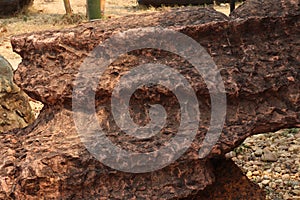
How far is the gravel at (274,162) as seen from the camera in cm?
315

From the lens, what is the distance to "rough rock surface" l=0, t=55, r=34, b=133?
3.69 m

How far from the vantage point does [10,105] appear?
377cm

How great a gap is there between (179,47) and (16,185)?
83 centimetres

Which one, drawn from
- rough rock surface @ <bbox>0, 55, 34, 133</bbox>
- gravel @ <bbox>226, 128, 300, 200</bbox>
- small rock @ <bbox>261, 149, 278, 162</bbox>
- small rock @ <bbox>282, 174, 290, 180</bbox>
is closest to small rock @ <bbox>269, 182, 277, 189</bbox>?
gravel @ <bbox>226, 128, 300, 200</bbox>

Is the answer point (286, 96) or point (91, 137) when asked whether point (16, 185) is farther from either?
point (286, 96)

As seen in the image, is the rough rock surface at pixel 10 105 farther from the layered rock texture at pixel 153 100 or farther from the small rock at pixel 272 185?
the small rock at pixel 272 185

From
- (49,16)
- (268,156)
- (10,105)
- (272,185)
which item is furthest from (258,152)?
(49,16)

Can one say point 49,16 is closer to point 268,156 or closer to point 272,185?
point 268,156

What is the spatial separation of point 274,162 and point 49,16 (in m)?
6.80

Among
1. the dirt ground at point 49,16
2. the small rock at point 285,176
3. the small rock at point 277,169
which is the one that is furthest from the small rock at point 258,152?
the dirt ground at point 49,16

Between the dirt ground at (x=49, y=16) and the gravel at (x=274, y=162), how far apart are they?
154 inches

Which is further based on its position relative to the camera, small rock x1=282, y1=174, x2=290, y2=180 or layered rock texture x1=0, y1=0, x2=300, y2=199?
small rock x1=282, y1=174, x2=290, y2=180

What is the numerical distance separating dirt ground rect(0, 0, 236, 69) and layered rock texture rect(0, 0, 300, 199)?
4.72 metres

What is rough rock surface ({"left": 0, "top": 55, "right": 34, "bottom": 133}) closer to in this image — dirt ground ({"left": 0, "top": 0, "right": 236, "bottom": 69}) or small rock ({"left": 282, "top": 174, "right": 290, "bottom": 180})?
small rock ({"left": 282, "top": 174, "right": 290, "bottom": 180})
